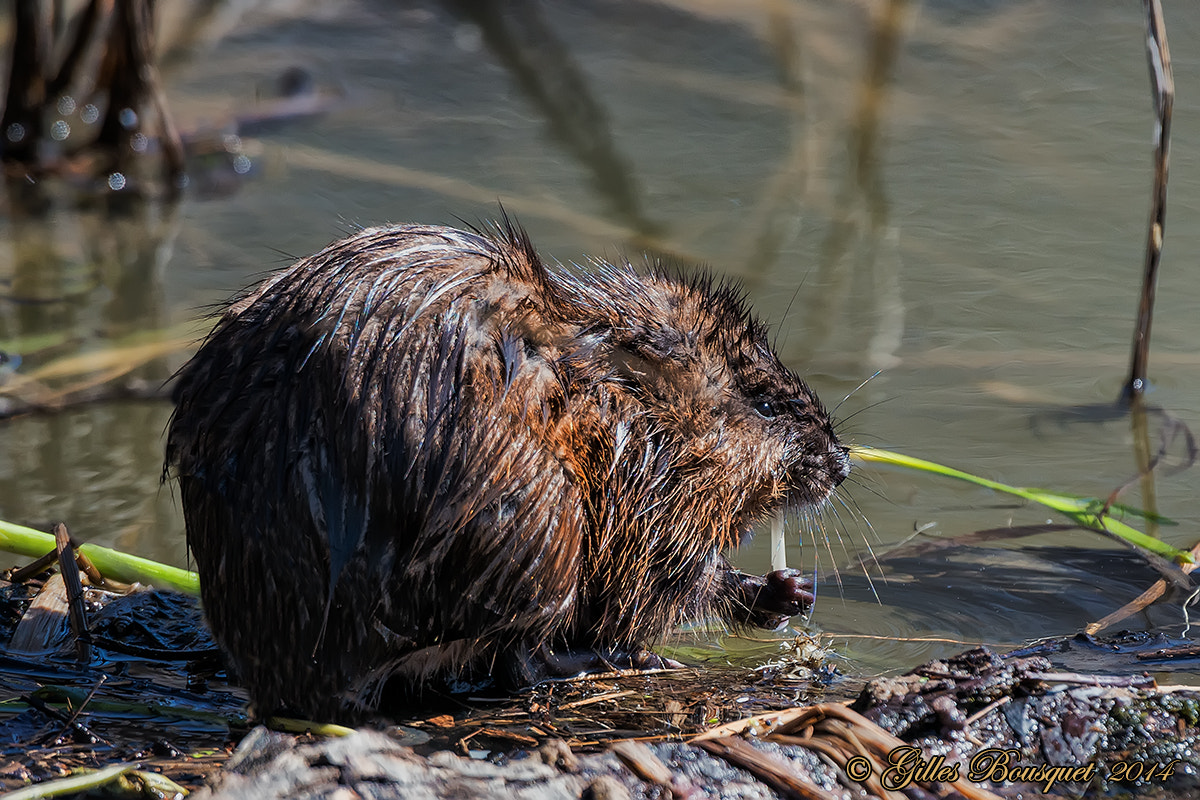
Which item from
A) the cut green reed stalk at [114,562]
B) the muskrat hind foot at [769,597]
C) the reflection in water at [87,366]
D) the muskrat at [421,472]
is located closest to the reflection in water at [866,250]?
the muskrat hind foot at [769,597]

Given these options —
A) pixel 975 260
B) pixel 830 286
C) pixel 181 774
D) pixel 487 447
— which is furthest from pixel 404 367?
pixel 975 260

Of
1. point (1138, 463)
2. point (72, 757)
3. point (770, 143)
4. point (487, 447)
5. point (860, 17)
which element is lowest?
point (72, 757)

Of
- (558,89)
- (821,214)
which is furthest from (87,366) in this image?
(558,89)

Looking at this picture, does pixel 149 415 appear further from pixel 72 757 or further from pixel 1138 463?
pixel 1138 463

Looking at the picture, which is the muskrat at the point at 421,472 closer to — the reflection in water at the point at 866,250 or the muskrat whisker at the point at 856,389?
the muskrat whisker at the point at 856,389

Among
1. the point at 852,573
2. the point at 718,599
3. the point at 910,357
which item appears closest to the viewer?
the point at 718,599

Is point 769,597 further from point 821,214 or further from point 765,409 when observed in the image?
point 821,214

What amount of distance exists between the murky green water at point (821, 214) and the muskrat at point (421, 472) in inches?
26.4

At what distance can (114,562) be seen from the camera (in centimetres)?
310

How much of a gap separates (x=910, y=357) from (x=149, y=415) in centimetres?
255

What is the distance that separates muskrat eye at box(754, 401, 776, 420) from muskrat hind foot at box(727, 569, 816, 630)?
36 centimetres

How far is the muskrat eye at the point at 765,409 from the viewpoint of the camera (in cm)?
310

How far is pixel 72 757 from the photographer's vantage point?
7.27ft

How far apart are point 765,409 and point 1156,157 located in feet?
5.95
